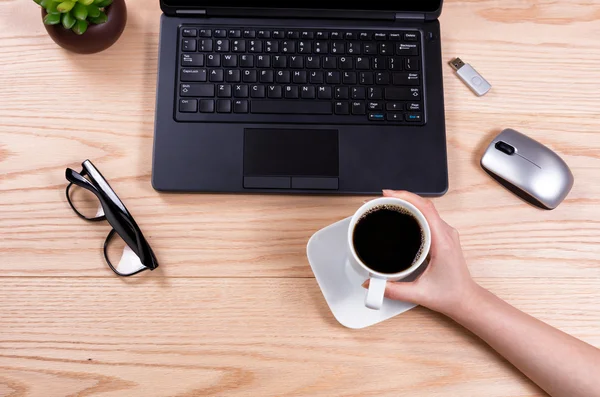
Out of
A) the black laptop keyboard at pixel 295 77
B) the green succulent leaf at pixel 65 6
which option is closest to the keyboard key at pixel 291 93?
the black laptop keyboard at pixel 295 77

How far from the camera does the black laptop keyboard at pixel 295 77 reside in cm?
79

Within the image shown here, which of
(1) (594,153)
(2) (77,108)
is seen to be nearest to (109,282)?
(2) (77,108)

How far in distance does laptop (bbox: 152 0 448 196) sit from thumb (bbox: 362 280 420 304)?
0.15m

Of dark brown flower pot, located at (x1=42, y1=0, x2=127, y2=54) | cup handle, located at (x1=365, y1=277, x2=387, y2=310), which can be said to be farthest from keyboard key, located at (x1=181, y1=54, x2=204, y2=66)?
cup handle, located at (x1=365, y1=277, x2=387, y2=310)

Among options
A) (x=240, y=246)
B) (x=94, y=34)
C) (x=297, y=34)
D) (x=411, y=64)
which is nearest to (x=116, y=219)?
(x=240, y=246)

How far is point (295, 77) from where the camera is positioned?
80 cm

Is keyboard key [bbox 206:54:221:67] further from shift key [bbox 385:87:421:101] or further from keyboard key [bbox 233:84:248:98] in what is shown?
shift key [bbox 385:87:421:101]

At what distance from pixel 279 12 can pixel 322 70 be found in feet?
0.36

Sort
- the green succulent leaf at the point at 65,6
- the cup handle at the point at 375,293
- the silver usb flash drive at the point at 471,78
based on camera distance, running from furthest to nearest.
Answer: the silver usb flash drive at the point at 471,78 → the green succulent leaf at the point at 65,6 → the cup handle at the point at 375,293

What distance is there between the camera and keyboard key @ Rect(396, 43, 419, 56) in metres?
0.82

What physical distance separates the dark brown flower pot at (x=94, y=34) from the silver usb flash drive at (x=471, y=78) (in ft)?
1.71

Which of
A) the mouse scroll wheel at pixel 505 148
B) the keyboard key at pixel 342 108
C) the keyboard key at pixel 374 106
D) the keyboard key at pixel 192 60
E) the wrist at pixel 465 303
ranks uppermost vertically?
the keyboard key at pixel 192 60

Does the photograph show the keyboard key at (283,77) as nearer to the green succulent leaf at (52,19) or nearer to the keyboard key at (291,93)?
the keyboard key at (291,93)

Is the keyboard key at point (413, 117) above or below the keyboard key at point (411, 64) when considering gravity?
below
